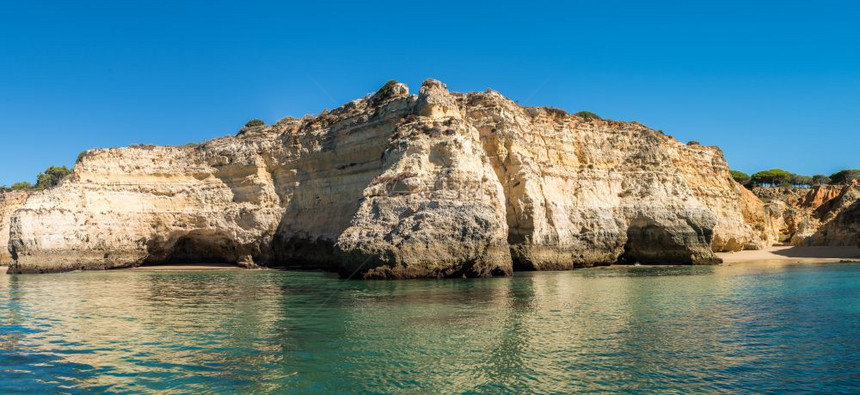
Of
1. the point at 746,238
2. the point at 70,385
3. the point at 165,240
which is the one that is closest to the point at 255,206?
the point at 165,240

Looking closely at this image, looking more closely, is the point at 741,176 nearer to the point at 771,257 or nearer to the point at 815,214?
the point at 815,214

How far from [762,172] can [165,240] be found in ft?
252

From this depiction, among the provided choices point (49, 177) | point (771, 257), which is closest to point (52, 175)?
point (49, 177)

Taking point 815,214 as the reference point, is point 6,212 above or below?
above

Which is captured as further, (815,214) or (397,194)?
(815,214)

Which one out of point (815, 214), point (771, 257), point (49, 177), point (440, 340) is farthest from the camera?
point (49, 177)

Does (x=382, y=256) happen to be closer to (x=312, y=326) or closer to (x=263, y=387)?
(x=312, y=326)

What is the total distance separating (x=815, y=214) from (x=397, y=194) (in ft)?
148

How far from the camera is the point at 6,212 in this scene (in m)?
43.8

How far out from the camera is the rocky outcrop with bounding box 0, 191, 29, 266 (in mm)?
41969

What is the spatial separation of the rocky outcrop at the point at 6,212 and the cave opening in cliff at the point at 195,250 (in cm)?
1241

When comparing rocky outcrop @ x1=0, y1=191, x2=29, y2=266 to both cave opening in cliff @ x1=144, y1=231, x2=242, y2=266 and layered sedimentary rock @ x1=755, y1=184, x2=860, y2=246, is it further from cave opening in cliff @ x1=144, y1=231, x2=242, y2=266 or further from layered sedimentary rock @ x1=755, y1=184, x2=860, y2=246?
layered sedimentary rock @ x1=755, y1=184, x2=860, y2=246

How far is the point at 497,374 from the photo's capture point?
8.57 meters

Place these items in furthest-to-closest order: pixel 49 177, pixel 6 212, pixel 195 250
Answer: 1. pixel 49 177
2. pixel 6 212
3. pixel 195 250
